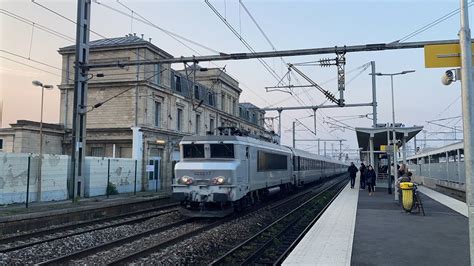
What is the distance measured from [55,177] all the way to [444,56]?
65.8ft

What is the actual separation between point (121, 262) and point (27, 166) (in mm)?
13229

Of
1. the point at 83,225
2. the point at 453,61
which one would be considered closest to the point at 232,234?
the point at 83,225

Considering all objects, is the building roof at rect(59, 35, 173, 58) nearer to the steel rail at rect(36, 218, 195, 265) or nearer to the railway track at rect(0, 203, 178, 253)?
the railway track at rect(0, 203, 178, 253)

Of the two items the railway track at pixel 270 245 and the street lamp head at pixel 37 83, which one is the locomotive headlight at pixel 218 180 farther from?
the street lamp head at pixel 37 83

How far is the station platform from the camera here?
25.5 ft

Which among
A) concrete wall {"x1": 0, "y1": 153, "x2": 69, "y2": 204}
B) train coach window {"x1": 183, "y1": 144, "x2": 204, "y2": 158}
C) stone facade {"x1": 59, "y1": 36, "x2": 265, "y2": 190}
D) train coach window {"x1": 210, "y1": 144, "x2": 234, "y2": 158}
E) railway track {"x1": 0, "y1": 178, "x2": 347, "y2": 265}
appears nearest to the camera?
railway track {"x1": 0, "y1": 178, "x2": 347, "y2": 265}

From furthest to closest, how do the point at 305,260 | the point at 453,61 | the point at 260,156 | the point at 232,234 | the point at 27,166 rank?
the point at 27,166 < the point at 260,156 < the point at 232,234 < the point at 305,260 < the point at 453,61

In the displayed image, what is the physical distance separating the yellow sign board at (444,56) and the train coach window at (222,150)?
10485 millimetres

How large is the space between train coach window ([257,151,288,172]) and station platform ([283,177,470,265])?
14.3 ft

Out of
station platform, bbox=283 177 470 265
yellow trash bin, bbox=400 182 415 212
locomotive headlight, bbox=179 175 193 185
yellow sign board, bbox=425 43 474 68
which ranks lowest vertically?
station platform, bbox=283 177 470 265

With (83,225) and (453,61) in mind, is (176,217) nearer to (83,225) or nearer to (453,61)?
(83,225)

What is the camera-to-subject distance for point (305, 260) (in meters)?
7.80


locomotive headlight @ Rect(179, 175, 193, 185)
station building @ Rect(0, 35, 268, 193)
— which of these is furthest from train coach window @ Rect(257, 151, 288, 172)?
station building @ Rect(0, 35, 268, 193)

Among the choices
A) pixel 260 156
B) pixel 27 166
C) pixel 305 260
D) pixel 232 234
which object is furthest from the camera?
pixel 27 166
